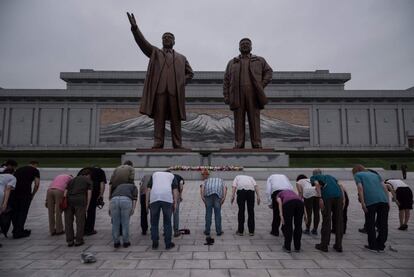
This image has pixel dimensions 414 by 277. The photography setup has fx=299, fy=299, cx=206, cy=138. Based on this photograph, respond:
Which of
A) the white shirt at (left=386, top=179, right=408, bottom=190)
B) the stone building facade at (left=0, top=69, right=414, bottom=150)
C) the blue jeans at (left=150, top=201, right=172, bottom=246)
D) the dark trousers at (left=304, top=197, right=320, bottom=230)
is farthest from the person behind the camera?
the stone building facade at (left=0, top=69, right=414, bottom=150)

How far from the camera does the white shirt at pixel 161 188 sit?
549 cm

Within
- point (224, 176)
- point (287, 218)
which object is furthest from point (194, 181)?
point (287, 218)

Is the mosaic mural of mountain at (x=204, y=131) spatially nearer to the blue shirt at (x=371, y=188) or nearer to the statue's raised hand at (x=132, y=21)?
the statue's raised hand at (x=132, y=21)

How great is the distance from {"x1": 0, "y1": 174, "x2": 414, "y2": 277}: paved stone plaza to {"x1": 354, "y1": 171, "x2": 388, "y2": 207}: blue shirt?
90cm

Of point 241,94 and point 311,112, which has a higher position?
point 311,112

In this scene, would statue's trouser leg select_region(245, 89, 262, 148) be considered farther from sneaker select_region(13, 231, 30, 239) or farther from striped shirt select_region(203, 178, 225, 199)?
sneaker select_region(13, 231, 30, 239)

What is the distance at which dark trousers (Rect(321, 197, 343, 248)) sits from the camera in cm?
536

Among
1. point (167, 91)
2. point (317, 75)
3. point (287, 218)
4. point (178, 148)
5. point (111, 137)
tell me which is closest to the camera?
point (287, 218)

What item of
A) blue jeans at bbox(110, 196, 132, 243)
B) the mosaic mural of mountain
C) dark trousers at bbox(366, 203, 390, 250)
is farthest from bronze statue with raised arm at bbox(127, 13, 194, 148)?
the mosaic mural of mountain

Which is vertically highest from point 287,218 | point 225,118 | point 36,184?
point 225,118

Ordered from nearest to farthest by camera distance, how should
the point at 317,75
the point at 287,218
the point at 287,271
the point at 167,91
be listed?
the point at 287,271 → the point at 287,218 → the point at 167,91 → the point at 317,75

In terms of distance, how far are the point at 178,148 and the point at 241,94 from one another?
479 centimetres

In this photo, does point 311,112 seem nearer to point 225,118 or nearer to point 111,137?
point 225,118

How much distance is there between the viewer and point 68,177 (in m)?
6.62
